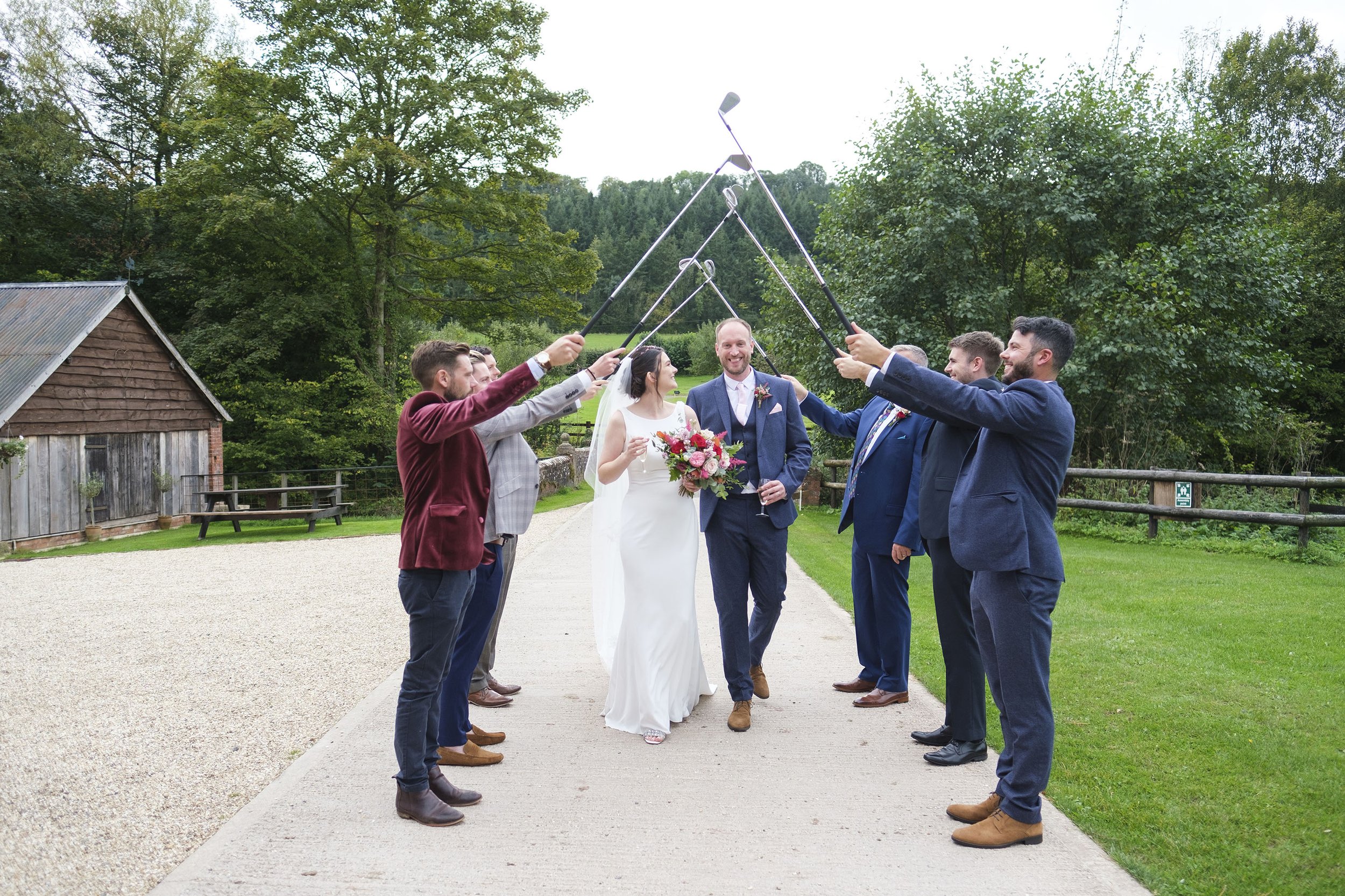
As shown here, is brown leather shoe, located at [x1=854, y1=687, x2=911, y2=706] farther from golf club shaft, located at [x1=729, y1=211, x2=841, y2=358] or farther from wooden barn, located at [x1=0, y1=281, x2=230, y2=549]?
wooden barn, located at [x1=0, y1=281, x2=230, y2=549]

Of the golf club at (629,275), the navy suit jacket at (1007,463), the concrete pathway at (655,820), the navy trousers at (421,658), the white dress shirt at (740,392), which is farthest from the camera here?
the white dress shirt at (740,392)

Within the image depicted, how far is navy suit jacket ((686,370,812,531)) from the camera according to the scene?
5.39 meters

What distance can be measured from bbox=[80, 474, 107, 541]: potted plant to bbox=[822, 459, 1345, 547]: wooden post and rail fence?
1878 cm

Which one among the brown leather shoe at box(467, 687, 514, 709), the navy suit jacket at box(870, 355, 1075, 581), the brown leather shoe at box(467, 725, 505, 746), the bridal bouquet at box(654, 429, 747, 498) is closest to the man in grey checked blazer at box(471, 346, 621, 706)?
the brown leather shoe at box(467, 687, 514, 709)

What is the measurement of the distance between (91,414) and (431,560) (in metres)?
18.9

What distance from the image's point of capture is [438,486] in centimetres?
386

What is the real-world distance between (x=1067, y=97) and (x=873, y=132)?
14.4 ft

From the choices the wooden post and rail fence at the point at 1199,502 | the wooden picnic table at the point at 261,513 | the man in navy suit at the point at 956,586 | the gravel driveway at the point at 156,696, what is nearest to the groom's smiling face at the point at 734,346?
the man in navy suit at the point at 956,586

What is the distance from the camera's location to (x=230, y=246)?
2755 cm

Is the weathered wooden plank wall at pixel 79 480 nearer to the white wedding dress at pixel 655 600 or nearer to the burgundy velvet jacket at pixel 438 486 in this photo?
the white wedding dress at pixel 655 600

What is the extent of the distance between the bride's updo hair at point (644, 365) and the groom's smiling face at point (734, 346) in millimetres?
387

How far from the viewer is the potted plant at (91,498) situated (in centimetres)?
1798

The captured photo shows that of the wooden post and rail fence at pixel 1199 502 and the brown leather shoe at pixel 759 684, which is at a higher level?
the wooden post and rail fence at pixel 1199 502

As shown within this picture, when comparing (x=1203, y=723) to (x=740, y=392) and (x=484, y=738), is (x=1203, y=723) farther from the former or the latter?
(x=484, y=738)
